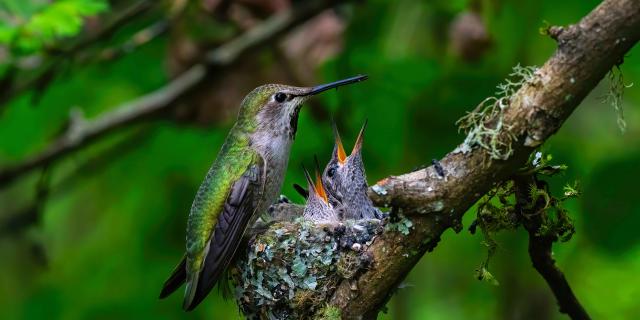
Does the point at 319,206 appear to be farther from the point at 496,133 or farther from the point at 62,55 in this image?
the point at 496,133

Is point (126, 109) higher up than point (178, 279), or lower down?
higher up

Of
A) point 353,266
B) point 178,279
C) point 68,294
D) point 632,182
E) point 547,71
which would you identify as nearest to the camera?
point 547,71

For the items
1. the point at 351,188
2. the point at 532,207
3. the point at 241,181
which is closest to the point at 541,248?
the point at 532,207

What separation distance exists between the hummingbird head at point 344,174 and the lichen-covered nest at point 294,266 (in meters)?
0.63

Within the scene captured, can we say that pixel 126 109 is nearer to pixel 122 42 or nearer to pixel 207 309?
pixel 122 42

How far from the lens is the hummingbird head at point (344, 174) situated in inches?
174

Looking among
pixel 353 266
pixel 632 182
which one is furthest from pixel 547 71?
pixel 632 182

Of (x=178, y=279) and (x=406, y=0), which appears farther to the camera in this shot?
(x=406, y=0)

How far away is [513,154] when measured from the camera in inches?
85.0

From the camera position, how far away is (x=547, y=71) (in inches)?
81.9

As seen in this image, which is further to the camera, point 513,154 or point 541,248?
point 541,248

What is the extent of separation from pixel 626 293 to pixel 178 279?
103 inches

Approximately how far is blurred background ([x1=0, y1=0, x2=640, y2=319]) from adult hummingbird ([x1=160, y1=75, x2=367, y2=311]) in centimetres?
80

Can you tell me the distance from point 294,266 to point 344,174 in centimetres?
107
